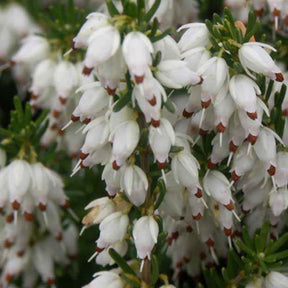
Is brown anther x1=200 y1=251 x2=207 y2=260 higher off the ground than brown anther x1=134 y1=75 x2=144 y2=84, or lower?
lower

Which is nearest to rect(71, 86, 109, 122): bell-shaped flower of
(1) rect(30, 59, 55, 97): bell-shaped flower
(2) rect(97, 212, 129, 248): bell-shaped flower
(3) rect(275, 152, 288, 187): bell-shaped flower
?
(2) rect(97, 212, 129, 248): bell-shaped flower

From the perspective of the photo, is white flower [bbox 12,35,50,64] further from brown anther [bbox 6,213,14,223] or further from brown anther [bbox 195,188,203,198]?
brown anther [bbox 195,188,203,198]

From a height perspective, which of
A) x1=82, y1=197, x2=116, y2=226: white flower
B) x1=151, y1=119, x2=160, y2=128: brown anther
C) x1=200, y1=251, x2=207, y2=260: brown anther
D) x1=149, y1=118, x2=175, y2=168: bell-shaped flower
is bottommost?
x1=200, y1=251, x2=207, y2=260: brown anther

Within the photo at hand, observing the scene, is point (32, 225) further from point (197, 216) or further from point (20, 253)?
point (197, 216)

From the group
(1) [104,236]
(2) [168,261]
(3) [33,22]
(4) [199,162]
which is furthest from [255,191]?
(3) [33,22]

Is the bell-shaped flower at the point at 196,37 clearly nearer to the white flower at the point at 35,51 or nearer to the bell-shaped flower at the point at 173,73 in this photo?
the bell-shaped flower at the point at 173,73

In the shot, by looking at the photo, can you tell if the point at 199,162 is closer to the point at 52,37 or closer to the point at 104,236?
the point at 104,236

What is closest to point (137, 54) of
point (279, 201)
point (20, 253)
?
point (279, 201)
